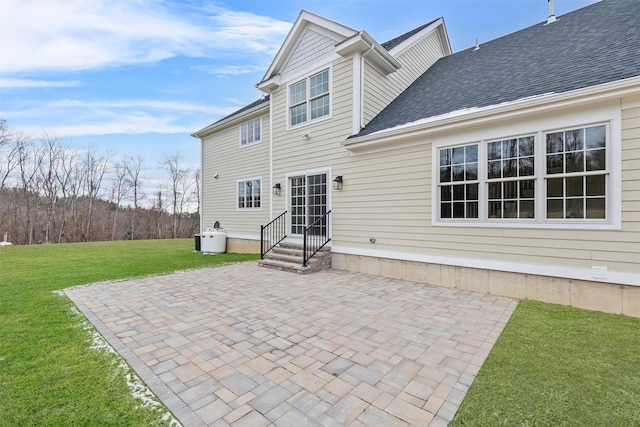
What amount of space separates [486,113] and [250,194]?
8.26m

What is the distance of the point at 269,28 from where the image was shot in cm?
982

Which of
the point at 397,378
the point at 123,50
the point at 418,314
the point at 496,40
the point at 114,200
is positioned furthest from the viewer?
the point at 114,200

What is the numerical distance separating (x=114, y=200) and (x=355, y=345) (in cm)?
2642

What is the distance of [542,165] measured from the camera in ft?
15.9

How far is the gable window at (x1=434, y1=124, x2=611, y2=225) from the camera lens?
4445mm

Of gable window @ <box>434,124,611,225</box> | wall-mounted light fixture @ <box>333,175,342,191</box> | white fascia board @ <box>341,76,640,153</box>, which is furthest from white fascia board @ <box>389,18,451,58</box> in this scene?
gable window @ <box>434,124,611,225</box>

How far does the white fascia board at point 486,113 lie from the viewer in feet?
13.6

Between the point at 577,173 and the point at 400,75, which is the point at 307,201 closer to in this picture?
the point at 400,75

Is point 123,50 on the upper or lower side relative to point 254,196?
upper

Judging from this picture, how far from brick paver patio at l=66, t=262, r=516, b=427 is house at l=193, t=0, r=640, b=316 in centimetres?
105

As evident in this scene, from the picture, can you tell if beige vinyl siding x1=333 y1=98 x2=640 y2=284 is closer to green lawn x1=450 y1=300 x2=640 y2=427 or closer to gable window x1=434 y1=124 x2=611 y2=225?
gable window x1=434 y1=124 x2=611 y2=225

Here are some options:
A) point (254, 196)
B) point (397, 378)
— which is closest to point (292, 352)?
point (397, 378)

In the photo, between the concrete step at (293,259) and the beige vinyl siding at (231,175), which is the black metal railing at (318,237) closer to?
the concrete step at (293,259)

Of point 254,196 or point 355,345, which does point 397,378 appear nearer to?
point 355,345
